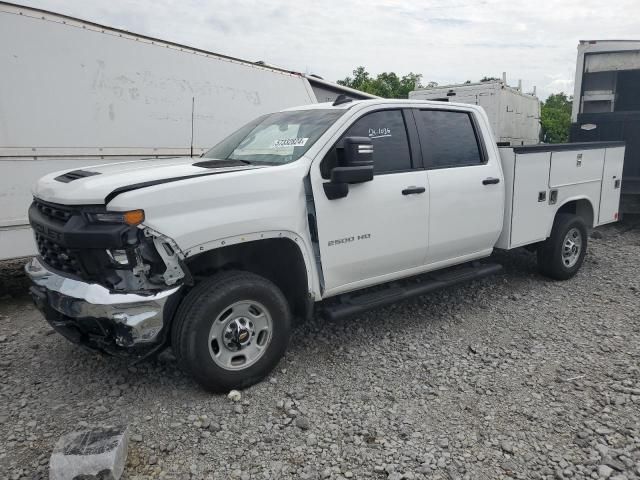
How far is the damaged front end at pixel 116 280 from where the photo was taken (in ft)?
9.63

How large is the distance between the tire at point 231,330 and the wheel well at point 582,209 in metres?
3.94

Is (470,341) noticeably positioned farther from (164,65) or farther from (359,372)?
(164,65)

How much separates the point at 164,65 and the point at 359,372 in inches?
171

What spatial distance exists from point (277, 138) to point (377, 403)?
210 centimetres

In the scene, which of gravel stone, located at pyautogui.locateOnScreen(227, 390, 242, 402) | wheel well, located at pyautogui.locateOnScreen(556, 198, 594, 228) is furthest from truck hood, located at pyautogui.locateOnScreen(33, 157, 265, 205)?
wheel well, located at pyautogui.locateOnScreen(556, 198, 594, 228)

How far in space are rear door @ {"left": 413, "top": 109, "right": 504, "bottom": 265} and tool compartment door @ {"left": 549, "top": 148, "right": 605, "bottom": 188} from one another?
910 mm

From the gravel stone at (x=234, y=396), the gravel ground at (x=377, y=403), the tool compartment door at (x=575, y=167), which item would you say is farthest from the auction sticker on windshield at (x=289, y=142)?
the tool compartment door at (x=575, y=167)

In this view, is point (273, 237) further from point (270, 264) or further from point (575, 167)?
point (575, 167)

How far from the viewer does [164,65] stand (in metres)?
6.05

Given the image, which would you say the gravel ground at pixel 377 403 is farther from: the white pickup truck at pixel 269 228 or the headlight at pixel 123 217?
the headlight at pixel 123 217

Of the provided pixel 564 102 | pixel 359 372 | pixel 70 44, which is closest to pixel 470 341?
pixel 359 372

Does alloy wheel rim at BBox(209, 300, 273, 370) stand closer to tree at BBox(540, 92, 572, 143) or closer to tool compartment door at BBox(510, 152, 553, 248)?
tool compartment door at BBox(510, 152, 553, 248)

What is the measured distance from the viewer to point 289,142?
12.7ft

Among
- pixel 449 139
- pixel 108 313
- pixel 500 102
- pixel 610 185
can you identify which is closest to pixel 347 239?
pixel 449 139
